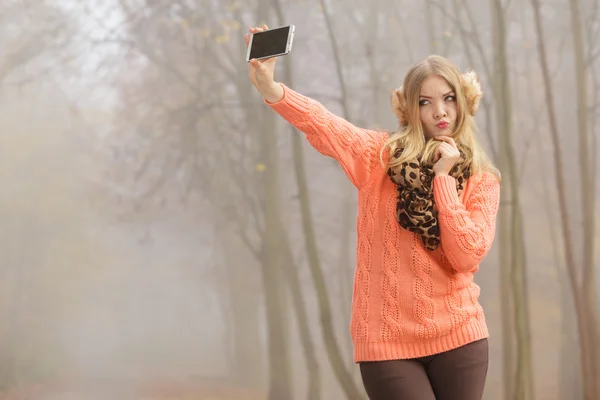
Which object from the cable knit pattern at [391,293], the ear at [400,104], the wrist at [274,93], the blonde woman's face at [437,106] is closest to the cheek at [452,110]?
the blonde woman's face at [437,106]

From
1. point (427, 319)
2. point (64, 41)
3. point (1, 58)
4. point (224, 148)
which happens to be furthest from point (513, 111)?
point (1, 58)

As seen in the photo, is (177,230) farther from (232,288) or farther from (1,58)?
(1,58)

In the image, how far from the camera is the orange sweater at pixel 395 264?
1.57m

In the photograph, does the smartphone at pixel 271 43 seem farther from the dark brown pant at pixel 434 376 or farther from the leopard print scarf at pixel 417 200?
the dark brown pant at pixel 434 376

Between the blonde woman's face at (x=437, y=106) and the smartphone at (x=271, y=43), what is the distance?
333mm

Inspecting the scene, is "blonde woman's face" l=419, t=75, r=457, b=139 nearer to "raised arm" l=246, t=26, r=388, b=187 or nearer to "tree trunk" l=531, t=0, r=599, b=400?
"raised arm" l=246, t=26, r=388, b=187

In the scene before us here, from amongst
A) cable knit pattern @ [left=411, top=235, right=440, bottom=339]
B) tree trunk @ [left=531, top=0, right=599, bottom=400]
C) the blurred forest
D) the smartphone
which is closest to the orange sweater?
cable knit pattern @ [left=411, top=235, right=440, bottom=339]

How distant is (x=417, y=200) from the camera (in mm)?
1527

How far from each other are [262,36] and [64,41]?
77.3 inches

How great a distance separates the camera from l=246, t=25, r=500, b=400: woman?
1.54 m

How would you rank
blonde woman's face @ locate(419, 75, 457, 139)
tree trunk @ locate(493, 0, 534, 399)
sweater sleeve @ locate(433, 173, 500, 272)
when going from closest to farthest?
sweater sleeve @ locate(433, 173, 500, 272) < blonde woman's face @ locate(419, 75, 457, 139) < tree trunk @ locate(493, 0, 534, 399)

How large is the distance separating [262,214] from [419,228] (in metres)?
1.65

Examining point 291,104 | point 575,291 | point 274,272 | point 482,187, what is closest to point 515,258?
point 575,291

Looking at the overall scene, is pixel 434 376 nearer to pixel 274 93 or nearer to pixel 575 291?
pixel 274 93
